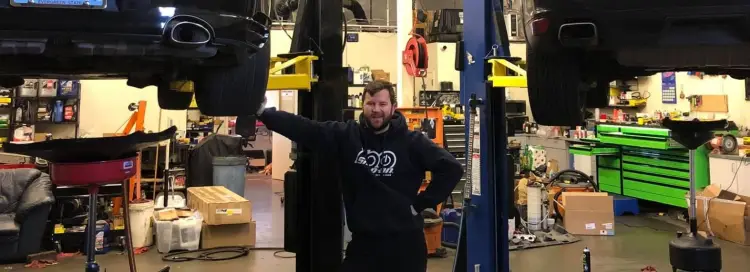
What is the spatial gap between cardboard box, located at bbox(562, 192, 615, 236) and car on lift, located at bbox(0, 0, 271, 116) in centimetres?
521

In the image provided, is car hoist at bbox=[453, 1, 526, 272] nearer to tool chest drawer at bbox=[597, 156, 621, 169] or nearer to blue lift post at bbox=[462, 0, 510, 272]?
blue lift post at bbox=[462, 0, 510, 272]

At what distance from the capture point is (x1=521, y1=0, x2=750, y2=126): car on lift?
1.41 m

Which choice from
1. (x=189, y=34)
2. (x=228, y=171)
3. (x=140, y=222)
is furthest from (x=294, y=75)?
(x=228, y=171)

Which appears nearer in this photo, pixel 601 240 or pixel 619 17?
pixel 619 17

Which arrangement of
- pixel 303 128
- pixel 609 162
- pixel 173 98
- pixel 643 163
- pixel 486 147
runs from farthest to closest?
1. pixel 609 162
2. pixel 643 163
3. pixel 486 147
4. pixel 303 128
5. pixel 173 98

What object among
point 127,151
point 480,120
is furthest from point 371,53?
point 127,151

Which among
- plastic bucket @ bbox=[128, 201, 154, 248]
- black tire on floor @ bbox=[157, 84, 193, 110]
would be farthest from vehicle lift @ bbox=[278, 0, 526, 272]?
plastic bucket @ bbox=[128, 201, 154, 248]

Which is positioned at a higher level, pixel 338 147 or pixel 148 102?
pixel 148 102

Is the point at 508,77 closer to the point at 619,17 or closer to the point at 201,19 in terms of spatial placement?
the point at 619,17

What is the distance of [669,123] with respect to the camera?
275 centimetres

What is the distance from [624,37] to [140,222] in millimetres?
5209

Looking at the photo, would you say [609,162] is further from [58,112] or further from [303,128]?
[58,112]

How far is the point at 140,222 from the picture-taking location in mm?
5660

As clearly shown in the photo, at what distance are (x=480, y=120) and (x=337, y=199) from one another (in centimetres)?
124
